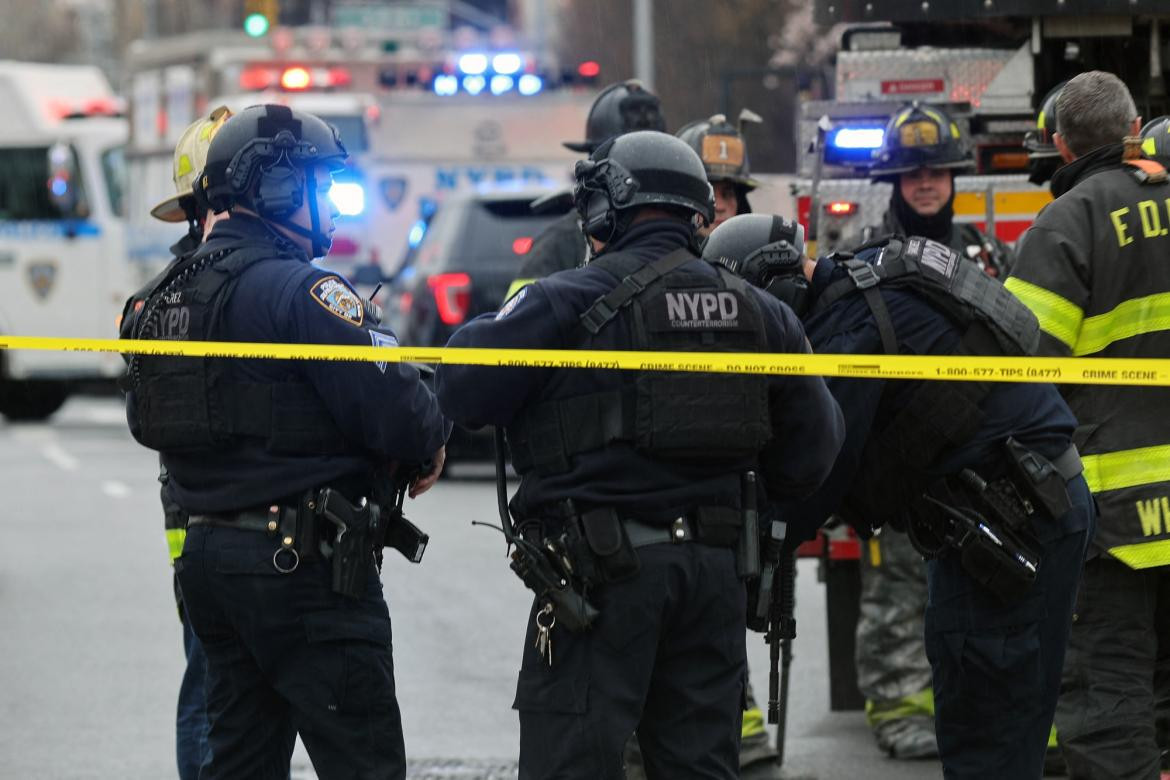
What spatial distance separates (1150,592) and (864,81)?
331 cm

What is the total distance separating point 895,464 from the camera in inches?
210

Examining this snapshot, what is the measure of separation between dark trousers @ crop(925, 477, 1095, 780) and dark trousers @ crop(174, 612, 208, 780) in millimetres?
2032

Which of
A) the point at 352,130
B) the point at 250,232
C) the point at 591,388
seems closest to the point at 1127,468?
the point at 591,388

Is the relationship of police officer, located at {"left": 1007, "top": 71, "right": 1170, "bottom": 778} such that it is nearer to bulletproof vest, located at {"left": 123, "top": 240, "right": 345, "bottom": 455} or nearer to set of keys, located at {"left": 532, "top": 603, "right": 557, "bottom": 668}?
set of keys, located at {"left": 532, "top": 603, "right": 557, "bottom": 668}

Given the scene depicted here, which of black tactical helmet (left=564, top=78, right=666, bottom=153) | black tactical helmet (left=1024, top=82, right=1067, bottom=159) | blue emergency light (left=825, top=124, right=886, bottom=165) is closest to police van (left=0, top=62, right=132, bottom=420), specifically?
black tactical helmet (left=564, top=78, right=666, bottom=153)

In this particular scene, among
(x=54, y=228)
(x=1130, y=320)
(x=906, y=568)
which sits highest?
(x=1130, y=320)

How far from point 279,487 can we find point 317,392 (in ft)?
0.78

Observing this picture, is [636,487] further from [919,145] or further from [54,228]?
[54,228]

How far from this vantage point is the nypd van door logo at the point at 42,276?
21.9 metres

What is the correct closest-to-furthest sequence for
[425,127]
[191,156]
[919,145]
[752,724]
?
1. [191,156]
2. [752,724]
3. [919,145]
4. [425,127]

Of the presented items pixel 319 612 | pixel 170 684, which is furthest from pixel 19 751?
pixel 319 612

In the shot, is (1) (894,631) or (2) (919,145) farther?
(1) (894,631)

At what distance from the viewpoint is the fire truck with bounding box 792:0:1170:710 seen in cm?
782

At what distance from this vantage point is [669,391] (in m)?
4.71
